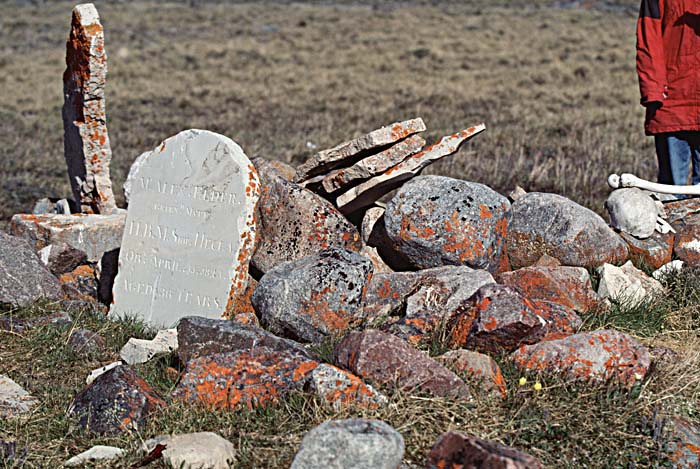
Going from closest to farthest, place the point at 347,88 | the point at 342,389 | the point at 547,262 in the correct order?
the point at 342,389, the point at 547,262, the point at 347,88

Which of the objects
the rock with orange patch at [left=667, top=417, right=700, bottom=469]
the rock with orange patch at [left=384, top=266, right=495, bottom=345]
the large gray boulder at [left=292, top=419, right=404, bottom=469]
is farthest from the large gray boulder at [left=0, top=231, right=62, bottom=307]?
the rock with orange patch at [left=667, top=417, right=700, bottom=469]

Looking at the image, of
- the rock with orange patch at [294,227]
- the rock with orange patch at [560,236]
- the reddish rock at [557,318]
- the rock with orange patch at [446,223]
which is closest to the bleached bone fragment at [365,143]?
the rock with orange patch at [294,227]

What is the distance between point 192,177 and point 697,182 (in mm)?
4123

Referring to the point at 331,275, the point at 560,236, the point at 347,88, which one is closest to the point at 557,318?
the point at 560,236

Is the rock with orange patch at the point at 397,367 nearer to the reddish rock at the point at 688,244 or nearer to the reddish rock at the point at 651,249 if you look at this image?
the reddish rock at the point at 651,249

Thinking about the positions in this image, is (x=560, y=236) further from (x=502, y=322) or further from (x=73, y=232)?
(x=73, y=232)

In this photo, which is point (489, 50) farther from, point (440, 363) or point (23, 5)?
point (23, 5)

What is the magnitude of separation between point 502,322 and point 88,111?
14.9 ft

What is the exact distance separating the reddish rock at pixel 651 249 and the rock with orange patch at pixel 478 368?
2143 mm

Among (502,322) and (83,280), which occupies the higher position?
(502,322)

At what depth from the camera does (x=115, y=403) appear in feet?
13.6

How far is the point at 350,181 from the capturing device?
6254mm

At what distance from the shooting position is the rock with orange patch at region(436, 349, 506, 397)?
4.28 m

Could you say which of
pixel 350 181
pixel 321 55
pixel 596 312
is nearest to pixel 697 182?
pixel 596 312
